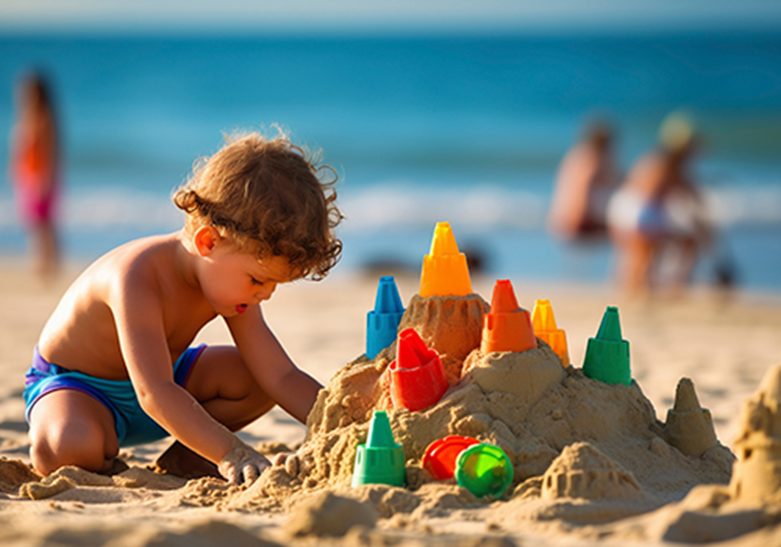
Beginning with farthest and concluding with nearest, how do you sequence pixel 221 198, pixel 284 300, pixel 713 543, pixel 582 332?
pixel 284 300
pixel 582 332
pixel 221 198
pixel 713 543

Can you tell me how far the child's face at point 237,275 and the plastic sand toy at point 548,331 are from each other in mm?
661

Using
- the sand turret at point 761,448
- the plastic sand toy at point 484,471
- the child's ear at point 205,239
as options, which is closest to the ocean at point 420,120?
the child's ear at point 205,239

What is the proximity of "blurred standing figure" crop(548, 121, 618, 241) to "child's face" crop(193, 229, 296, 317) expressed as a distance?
6614 mm

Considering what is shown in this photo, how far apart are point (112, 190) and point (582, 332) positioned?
9.96 metres

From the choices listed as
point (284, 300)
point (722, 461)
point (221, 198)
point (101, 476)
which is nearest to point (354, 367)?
point (221, 198)

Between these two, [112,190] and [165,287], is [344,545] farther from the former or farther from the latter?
[112,190]

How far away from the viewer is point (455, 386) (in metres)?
2.55

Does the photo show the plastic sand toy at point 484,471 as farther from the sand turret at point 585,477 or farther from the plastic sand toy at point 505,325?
the plastic sand toy at point 505,325

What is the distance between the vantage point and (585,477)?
223 cm

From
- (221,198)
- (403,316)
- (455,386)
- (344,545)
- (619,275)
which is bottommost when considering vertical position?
(344,545)

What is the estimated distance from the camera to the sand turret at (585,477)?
7.30 ft

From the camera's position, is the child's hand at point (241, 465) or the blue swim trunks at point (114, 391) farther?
the blue swim trunks at point (114, 391)

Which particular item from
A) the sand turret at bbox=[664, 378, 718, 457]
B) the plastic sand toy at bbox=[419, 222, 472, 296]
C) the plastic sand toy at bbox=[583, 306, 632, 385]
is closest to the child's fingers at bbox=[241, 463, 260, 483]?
the plastic sand toy at bbox=[419, 222, 472, 296]

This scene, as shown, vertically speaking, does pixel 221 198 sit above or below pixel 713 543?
above
